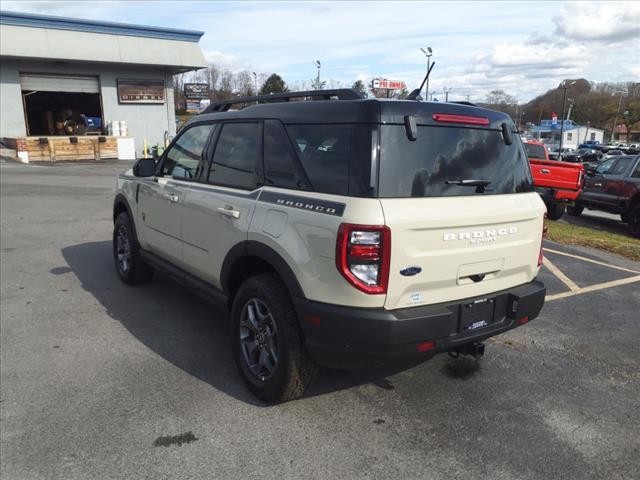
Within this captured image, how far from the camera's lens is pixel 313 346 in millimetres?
2932

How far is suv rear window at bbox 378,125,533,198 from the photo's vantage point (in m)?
2.80

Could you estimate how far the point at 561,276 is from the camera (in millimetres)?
6594

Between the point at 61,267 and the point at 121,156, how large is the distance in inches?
803

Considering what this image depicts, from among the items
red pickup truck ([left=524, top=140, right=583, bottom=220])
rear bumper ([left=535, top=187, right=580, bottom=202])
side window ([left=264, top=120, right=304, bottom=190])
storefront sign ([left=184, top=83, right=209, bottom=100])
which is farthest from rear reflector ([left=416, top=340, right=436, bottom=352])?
storefront sign ([left=184, top=83, right=209, bottom=100])

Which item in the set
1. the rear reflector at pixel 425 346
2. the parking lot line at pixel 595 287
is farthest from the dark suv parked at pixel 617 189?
the rear reflector at pixel 425 346

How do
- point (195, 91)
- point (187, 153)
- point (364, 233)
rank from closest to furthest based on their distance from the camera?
point (364, 233), point (187, 153), point (195, 91)

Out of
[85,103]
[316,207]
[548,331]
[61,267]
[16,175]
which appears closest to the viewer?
[316,207]

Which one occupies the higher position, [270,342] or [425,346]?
[425,346]

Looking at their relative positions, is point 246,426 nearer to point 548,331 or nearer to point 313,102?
point 313,102

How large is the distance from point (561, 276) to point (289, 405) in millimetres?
4689

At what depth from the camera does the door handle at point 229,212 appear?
3.51 metres

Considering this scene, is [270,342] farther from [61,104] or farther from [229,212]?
[61,104]

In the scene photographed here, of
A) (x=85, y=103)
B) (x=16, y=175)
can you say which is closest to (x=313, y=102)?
(x=16, y=175)

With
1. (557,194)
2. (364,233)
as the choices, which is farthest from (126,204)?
(557,194)
